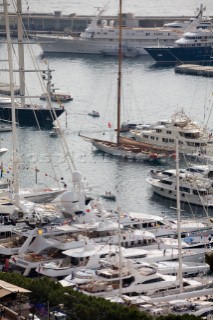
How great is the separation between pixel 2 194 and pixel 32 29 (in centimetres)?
6905

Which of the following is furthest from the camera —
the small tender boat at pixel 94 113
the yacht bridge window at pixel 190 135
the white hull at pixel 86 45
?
the white hull at pixel 86 45

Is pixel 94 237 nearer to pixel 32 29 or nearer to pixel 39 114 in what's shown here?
pixel 39 114

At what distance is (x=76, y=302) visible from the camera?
3159 centimetres

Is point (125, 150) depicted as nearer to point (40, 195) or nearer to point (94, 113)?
Result: point (94, 113)

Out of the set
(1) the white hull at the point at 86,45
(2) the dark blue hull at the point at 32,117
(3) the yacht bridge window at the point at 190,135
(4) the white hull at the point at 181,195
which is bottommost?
(1) the white hull at the point at 86,45

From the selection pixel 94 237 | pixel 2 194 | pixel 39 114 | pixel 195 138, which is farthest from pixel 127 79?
pixel 94 237

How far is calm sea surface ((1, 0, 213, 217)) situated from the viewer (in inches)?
2031

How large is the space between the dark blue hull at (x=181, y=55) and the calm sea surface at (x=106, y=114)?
0.96 m

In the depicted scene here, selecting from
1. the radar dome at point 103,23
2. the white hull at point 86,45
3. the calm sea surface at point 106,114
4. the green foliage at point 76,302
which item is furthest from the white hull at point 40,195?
the radar dome at point 103,23

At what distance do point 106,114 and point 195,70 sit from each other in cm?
1954

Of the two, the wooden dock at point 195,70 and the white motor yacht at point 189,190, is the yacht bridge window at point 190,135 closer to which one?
the white motor yacht at point 189,190

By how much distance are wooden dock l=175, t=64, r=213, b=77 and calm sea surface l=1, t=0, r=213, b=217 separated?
0.80 m

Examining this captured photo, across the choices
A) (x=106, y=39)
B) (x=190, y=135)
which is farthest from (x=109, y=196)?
(x=106, y=39)

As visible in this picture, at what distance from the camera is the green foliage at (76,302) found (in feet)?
101
